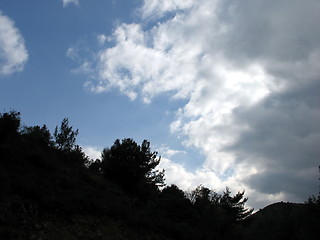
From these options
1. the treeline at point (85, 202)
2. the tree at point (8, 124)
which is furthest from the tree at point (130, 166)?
the tree at point (8, 124)

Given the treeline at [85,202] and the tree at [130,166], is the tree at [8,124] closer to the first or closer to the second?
A: the treeline at [85,202]

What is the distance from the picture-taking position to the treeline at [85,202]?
11.9m

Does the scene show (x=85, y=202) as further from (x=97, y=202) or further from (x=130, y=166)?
(x=130, y=166)

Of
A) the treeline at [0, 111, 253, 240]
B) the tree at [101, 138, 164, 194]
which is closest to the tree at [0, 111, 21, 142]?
the treeline at [0, 111, 253, 240]

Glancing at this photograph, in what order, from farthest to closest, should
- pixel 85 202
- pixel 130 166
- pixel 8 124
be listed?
pixel 130 166 → pixel 8 124 → pixel 85 202

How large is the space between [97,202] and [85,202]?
3.85ft

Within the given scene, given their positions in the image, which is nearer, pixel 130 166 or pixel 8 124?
pixel 8 124

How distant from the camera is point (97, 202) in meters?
16.9

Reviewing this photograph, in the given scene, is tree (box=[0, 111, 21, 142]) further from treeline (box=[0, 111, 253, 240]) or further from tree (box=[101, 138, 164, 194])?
tree (box=[101, 138, 164, 194])

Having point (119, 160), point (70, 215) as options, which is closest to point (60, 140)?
point (119, 160)

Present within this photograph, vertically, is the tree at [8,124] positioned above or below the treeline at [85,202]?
above

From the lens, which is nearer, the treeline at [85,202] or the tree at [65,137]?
the treeline at [85,202]

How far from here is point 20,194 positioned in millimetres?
13125

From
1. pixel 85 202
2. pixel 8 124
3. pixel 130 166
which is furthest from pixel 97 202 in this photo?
pixel 130 166
